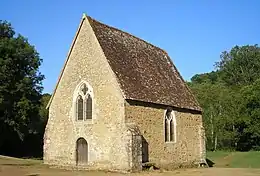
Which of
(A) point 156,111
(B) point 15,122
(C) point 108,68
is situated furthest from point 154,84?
(B) point 15,122

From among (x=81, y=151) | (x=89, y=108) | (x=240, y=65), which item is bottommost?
(x=81, y=151)

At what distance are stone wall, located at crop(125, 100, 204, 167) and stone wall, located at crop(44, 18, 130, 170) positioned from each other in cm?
159

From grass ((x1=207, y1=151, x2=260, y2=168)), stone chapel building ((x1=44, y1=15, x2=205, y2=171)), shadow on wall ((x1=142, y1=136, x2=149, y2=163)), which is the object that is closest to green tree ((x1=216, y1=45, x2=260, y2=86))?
grass ((x1=207, y1=151, x2=260, y2=168))

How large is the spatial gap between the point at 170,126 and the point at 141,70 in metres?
5.38

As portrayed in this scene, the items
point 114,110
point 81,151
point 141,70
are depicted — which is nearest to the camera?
point 114,110

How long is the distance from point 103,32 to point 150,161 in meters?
11.1

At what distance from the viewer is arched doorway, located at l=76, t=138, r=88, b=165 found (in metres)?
29.2

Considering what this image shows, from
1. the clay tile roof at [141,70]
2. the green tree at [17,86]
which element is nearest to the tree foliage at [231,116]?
the clay tile roof at [141,70]

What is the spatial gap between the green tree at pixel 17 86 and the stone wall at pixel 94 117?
1659 cm

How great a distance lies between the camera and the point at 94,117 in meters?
28.9

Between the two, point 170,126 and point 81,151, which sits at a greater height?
point 170,126

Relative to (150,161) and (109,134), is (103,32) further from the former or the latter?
(150,161)

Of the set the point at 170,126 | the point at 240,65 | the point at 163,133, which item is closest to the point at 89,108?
the point at 163,133

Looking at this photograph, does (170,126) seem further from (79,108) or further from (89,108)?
(79,108)
